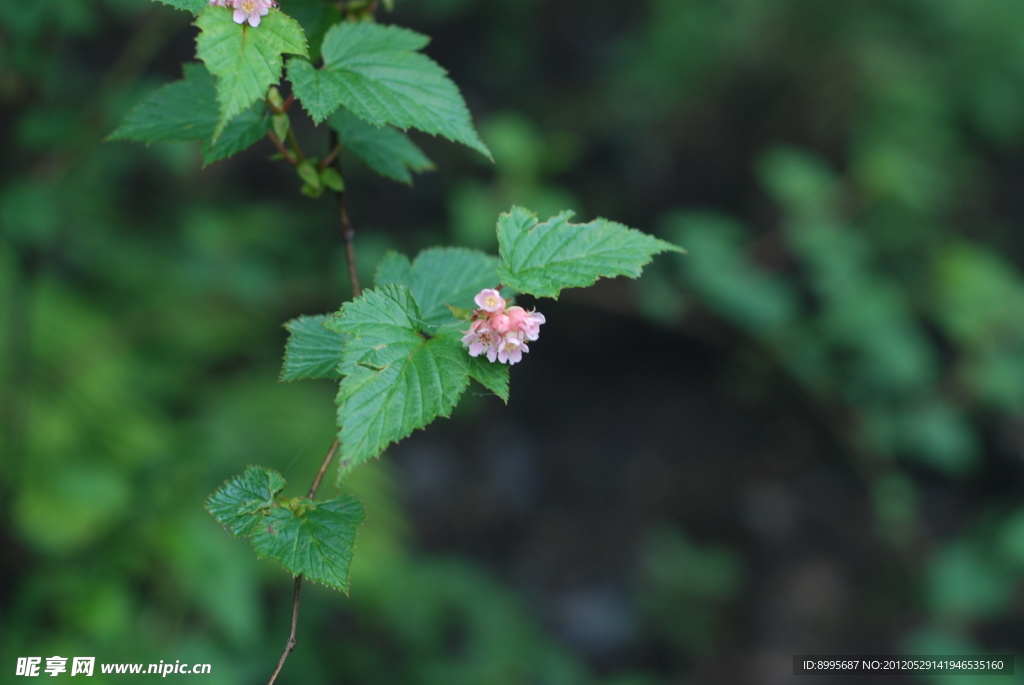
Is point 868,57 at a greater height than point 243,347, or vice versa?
point 868,57

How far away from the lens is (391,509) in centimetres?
300

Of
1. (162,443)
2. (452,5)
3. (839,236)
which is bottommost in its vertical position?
(162,443)

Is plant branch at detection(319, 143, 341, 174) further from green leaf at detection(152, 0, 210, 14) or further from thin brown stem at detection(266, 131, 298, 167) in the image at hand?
green leaf at detection(152, 0, 210, 14)

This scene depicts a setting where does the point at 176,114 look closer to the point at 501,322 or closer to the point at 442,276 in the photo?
the point at 442,276

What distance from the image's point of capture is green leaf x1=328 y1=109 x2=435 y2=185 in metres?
1.06

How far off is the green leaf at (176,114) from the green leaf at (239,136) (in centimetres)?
2

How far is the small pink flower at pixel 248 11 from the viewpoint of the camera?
0.79m

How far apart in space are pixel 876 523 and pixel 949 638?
2.41 ft

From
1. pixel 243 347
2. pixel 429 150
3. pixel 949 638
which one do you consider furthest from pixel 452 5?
pixel 949 638

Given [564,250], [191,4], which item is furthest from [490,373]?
[191,4]

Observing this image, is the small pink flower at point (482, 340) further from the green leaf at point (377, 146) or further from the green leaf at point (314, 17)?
the green leaf at point (314, 17)

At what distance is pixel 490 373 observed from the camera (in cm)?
83

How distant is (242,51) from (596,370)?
323cm

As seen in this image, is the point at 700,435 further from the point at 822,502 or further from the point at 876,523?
the point at 876,523
